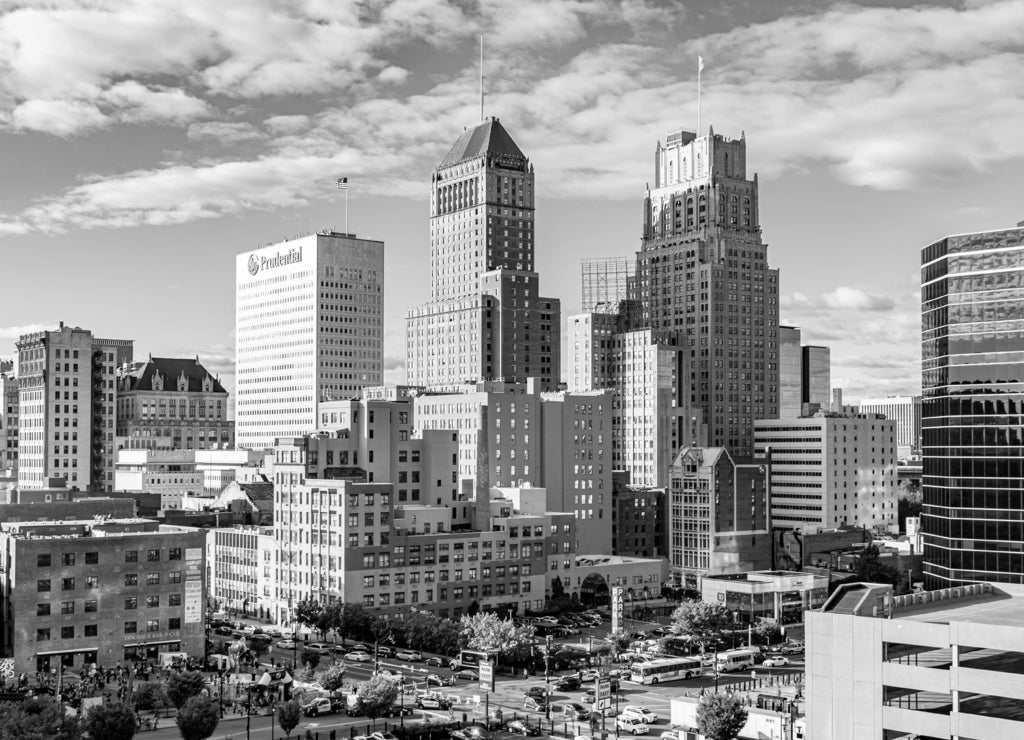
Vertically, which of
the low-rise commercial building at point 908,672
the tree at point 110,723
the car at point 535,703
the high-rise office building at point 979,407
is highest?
the high-rise office building at point 979,407

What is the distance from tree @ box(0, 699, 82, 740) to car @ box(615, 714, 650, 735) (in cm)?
4861

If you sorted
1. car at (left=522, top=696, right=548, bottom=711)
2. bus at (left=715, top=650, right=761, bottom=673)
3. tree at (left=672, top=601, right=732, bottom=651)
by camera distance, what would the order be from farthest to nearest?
tree at (left=672, top=601, right=732, bottom=651)
bus at (left=715, top=650, right=761, bottom=673)
car at (left=522, top=696, right=548, bottom=711)

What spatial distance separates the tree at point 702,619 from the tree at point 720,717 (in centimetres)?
6151

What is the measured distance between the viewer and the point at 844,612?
86.7 m

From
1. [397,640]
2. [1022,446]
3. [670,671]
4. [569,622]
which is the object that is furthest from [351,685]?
[1022,446]

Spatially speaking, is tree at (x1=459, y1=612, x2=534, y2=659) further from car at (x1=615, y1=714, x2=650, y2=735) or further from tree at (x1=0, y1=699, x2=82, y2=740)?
tree at (x1=0, y1=699, x2=82, y2=740)

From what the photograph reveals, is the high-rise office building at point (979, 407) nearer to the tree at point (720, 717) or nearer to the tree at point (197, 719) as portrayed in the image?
the tree at point (720, 717)

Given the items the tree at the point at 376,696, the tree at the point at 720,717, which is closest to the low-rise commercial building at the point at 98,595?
the tree at the point at 376,696

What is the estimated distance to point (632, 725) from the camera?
4712 inches

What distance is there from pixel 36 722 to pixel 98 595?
54576 mm

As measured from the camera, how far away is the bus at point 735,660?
513ft

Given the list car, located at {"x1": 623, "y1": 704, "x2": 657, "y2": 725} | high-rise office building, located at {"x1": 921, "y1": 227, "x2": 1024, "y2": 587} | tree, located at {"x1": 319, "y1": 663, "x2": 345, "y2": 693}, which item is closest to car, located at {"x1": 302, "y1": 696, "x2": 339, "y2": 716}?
tree, located at {"x1": 319, "y1": 663, "x2": 345, "y2": 693}

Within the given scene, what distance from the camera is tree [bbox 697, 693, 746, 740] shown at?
356ft

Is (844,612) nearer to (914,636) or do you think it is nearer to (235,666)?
(914,636)
